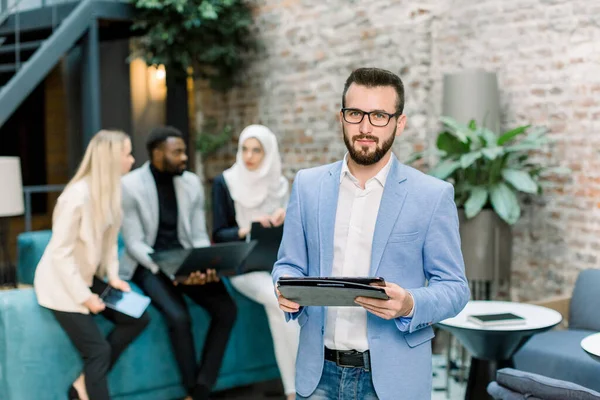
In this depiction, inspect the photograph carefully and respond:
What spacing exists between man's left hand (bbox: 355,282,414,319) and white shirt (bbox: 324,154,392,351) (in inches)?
6.6

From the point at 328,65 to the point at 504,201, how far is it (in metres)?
2.25

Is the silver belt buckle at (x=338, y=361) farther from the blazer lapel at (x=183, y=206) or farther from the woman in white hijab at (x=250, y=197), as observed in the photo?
the blazer lapel at (x=183, y=206)

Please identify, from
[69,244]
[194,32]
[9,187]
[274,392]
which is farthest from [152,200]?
[194,32]

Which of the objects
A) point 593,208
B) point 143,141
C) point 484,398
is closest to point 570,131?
point 593,208

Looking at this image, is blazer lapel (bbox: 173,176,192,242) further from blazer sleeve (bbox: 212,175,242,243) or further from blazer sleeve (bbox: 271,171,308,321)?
blazer sleeve (bbox: 271,171,308,321)

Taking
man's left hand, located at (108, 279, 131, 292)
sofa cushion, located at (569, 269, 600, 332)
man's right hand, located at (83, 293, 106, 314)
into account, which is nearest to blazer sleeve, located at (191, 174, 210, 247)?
man's left hand, located at (108, 279, 131, 292)

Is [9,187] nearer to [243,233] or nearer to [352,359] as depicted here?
[243,233]

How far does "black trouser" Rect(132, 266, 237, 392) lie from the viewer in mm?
4152

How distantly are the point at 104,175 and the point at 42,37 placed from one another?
432 cm

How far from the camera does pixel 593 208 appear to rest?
4793 mm

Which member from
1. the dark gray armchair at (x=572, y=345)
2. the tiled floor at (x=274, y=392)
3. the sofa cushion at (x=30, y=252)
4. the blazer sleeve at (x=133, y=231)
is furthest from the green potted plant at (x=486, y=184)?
the sofa cushion at (x=30, y=252)

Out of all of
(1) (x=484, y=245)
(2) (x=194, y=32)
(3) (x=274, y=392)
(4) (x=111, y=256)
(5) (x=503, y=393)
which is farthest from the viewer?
(2) (x=194, y=32)

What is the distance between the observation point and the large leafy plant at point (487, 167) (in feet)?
15.4

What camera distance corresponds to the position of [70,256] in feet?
11.9
